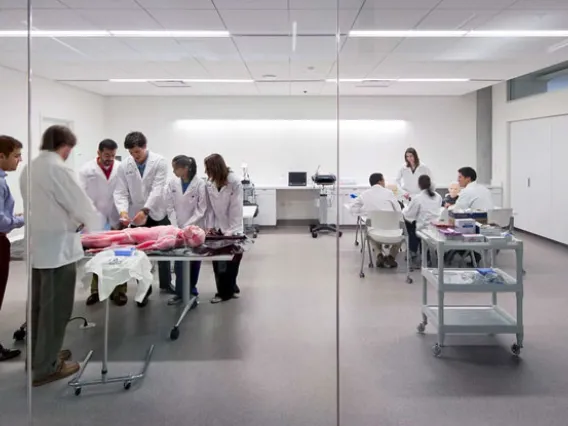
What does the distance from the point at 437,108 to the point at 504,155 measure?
2.63ft

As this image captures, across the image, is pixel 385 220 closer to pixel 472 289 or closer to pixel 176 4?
pixel 472 289

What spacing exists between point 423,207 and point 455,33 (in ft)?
5.76

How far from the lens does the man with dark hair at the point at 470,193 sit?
131 inches

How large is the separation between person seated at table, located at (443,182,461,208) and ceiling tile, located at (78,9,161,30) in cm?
272

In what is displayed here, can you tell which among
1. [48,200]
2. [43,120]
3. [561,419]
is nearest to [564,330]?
[561,419]

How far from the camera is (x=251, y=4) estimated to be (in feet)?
10.9

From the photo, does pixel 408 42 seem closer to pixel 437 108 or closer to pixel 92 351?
pixel 437 108

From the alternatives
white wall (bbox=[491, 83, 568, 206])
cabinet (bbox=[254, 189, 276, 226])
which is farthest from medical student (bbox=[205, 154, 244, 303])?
white wall (bbox=[491, 83, 568, 206])

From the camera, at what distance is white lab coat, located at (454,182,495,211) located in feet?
10.9

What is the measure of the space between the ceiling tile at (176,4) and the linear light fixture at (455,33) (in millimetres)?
1376

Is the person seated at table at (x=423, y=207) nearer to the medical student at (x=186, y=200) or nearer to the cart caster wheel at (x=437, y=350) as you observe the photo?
the cart caster wheel at (x=437, y=350)

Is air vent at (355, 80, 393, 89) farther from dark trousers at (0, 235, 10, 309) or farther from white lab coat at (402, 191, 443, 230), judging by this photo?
dark trousers at (0, 235, 10, 309)

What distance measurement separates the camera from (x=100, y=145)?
9.38ft

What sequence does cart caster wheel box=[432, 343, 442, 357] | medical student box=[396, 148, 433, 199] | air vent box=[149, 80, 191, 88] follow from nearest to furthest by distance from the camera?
cart caster wheel box=[432, 343, 442, 357], medical student box=[396, 148, 433, 199], air vent box=[149, 80, 191, 88]
